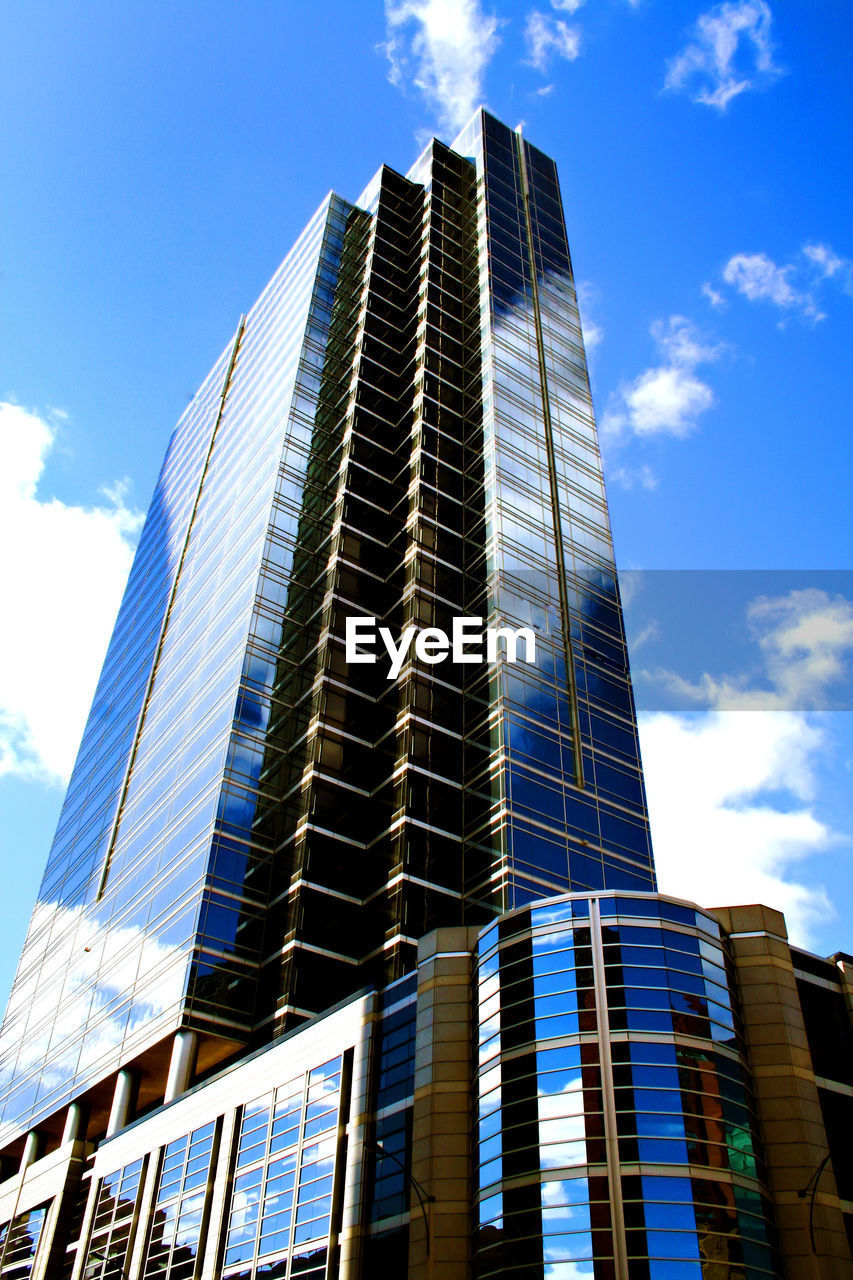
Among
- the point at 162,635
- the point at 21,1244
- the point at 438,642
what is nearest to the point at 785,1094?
the point at 438,642

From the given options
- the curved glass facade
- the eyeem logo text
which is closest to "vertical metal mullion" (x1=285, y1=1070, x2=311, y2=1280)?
Answer: the curved glass facade

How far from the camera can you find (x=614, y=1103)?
39.3 meters

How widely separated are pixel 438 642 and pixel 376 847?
14.9m

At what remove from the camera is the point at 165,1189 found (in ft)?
184

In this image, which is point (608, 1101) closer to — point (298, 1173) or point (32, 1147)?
point (298, 1173)

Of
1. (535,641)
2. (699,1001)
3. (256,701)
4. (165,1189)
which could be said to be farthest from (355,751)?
(699,1001)

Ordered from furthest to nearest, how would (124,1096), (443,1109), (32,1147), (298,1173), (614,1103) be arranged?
(32,1147) → (124,1096) → (298,1173) → (443,1109) → (614,1103)

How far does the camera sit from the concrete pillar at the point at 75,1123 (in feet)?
240

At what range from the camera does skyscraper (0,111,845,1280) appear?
41906 millimetres

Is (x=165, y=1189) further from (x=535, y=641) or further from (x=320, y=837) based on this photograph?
(x=535, y=641)

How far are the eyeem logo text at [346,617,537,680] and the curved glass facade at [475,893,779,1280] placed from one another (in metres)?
30.7

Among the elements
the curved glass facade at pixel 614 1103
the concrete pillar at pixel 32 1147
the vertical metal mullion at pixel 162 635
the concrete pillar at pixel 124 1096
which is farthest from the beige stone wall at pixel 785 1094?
the concrete pillar at pixel 32 1147

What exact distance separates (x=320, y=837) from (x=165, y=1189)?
2077 centimetres

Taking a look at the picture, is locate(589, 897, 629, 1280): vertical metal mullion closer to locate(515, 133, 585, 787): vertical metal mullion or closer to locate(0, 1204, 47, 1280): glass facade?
locate(515, 133, 585, 787): vertical metal mullion
